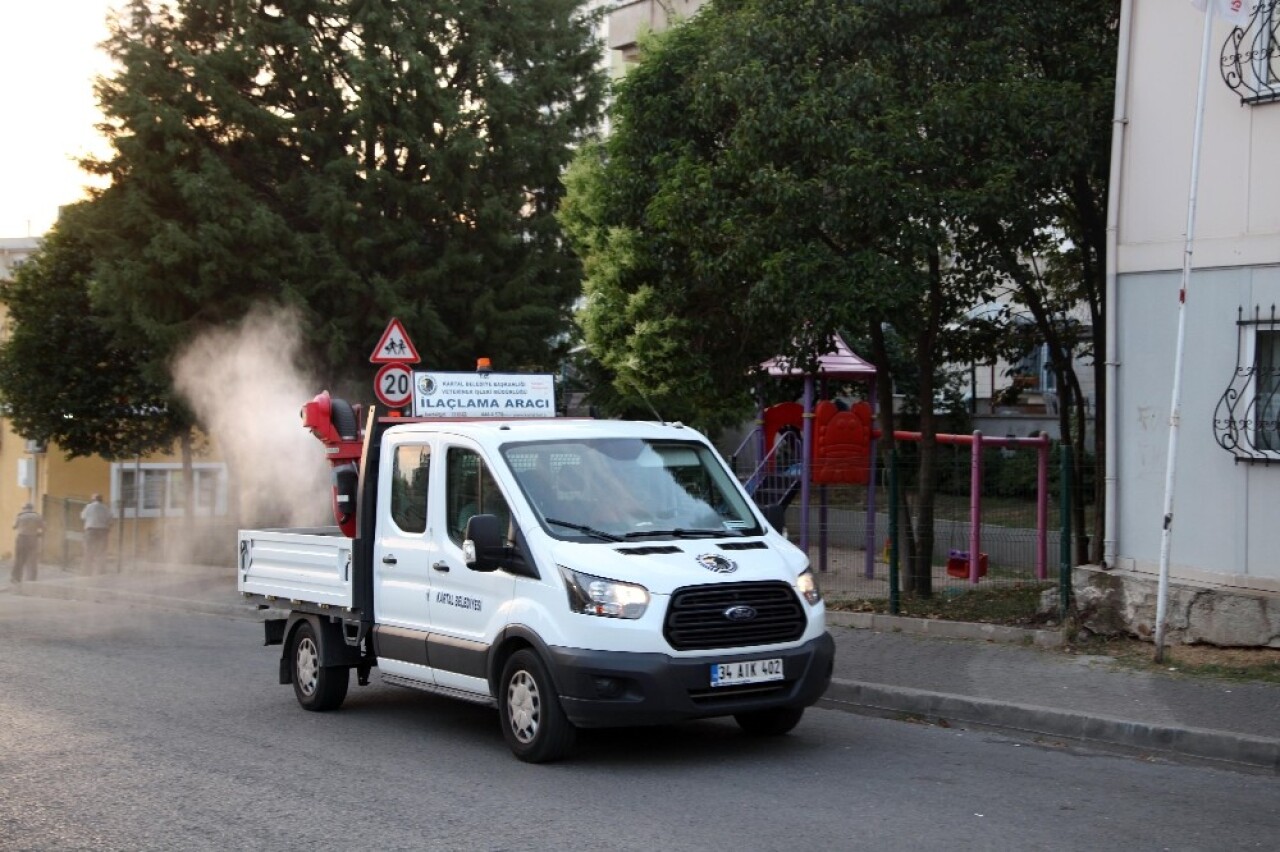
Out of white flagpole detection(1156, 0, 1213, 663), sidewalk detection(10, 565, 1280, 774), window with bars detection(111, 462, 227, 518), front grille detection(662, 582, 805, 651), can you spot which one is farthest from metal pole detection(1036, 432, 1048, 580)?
window with bars detection(111, 462, 227, 518)

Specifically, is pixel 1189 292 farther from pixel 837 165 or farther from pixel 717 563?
pixel 717 563

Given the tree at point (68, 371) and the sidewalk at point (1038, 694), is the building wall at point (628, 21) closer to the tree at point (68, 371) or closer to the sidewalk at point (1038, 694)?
the tree at point (68, 371)

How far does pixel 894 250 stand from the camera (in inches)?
530

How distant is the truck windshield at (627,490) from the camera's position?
9.02 m

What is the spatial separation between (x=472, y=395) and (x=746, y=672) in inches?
144

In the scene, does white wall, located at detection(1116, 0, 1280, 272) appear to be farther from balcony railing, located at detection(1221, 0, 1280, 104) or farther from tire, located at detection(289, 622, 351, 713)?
tire, located at detection(289, 622, 351, 713)

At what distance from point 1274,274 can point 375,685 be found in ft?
25.3

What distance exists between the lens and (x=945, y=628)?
13.3 meters

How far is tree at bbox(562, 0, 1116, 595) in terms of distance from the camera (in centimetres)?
1302

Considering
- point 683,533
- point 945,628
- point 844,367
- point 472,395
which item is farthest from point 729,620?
point 844,367

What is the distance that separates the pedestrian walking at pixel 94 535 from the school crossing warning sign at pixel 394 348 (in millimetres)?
16020

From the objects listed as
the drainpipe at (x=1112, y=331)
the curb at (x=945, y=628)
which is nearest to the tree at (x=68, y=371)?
the curb at (x=945, y=628)

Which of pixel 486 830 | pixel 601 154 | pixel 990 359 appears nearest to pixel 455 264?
pixel 601 154

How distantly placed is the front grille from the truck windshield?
64cm
